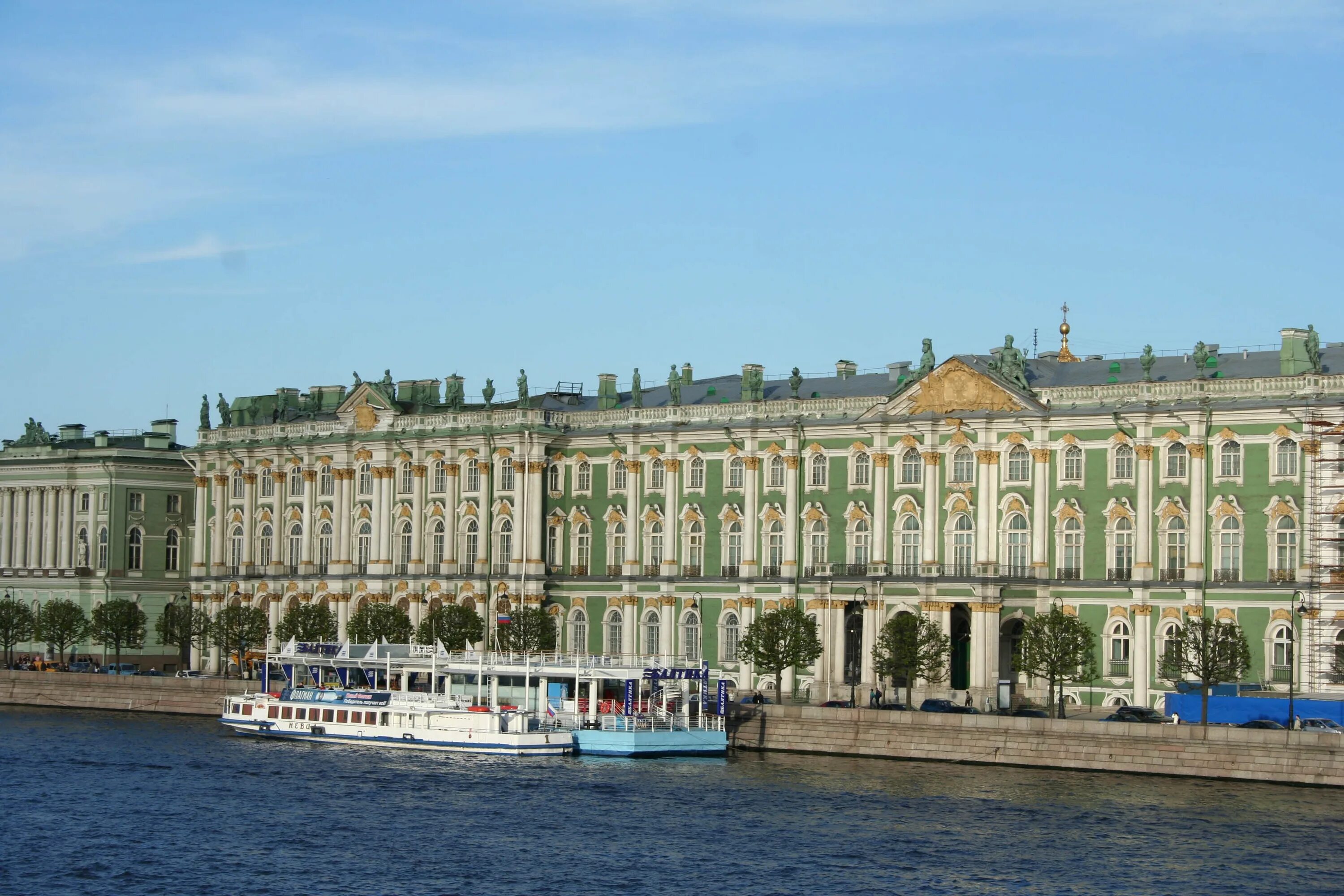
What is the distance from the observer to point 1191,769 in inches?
2500

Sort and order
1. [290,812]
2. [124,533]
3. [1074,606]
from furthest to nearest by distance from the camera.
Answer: [124,533]
[1074,606]
[290,812]

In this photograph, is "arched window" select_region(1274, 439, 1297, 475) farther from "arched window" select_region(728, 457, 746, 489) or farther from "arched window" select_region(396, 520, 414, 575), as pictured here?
"arched window" select_region(396, 520, 414, 575)

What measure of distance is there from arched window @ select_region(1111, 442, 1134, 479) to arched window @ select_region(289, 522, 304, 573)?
4131 cm

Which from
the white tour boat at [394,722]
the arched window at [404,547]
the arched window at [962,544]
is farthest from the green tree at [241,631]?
the arched window at [962,544]

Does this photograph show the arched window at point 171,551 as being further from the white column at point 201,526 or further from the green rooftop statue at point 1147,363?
the green rooftop statue at point 1147,363

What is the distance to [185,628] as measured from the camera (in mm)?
103500

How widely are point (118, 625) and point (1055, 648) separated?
48.3 m

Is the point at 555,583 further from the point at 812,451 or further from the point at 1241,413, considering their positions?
the point at 1241,413

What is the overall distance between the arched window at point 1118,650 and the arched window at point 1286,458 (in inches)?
298

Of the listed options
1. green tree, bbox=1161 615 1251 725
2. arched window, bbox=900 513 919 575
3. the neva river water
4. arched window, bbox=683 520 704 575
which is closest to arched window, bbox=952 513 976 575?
arched window, bbox=900 513 919 575

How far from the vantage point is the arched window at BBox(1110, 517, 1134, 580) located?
249 ft

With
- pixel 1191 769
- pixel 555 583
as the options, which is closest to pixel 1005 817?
pixel 1191 769

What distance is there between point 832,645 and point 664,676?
9.43 m

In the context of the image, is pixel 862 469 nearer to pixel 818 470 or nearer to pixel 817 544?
pixel 818 470
